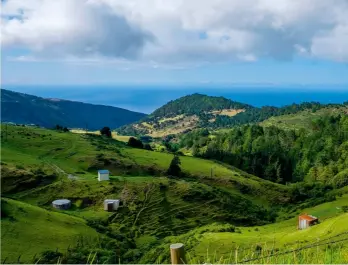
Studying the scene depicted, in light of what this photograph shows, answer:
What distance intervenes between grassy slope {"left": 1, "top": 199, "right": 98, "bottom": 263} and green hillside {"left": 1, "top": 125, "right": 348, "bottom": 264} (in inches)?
3.6

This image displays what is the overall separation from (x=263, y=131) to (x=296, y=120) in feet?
133

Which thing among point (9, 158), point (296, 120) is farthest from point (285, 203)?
point (296, 120)

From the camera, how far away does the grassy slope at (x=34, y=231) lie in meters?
34.5

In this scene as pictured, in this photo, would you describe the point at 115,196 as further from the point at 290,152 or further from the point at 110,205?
the point at 290,152

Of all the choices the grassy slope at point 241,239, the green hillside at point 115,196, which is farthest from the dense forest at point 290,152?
the grassy slope at point 241,239

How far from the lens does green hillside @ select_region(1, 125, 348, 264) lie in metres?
38.2

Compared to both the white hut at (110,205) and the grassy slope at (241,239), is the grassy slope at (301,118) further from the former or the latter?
the grassy slope at (241,239)

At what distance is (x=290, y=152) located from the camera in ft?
399

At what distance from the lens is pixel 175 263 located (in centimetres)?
726

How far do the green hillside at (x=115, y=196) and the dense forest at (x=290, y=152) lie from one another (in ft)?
78.1

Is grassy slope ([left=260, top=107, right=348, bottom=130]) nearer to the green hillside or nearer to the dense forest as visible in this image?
the dense forest

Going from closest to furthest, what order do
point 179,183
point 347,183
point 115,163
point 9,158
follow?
point 9,158 < point 179,183 < point 115,163 < point 347,183

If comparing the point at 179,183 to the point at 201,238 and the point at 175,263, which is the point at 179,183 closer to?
the point at 201,238

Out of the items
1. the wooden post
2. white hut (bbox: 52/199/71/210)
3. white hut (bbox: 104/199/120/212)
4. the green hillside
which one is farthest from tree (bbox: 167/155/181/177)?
the wooden post
